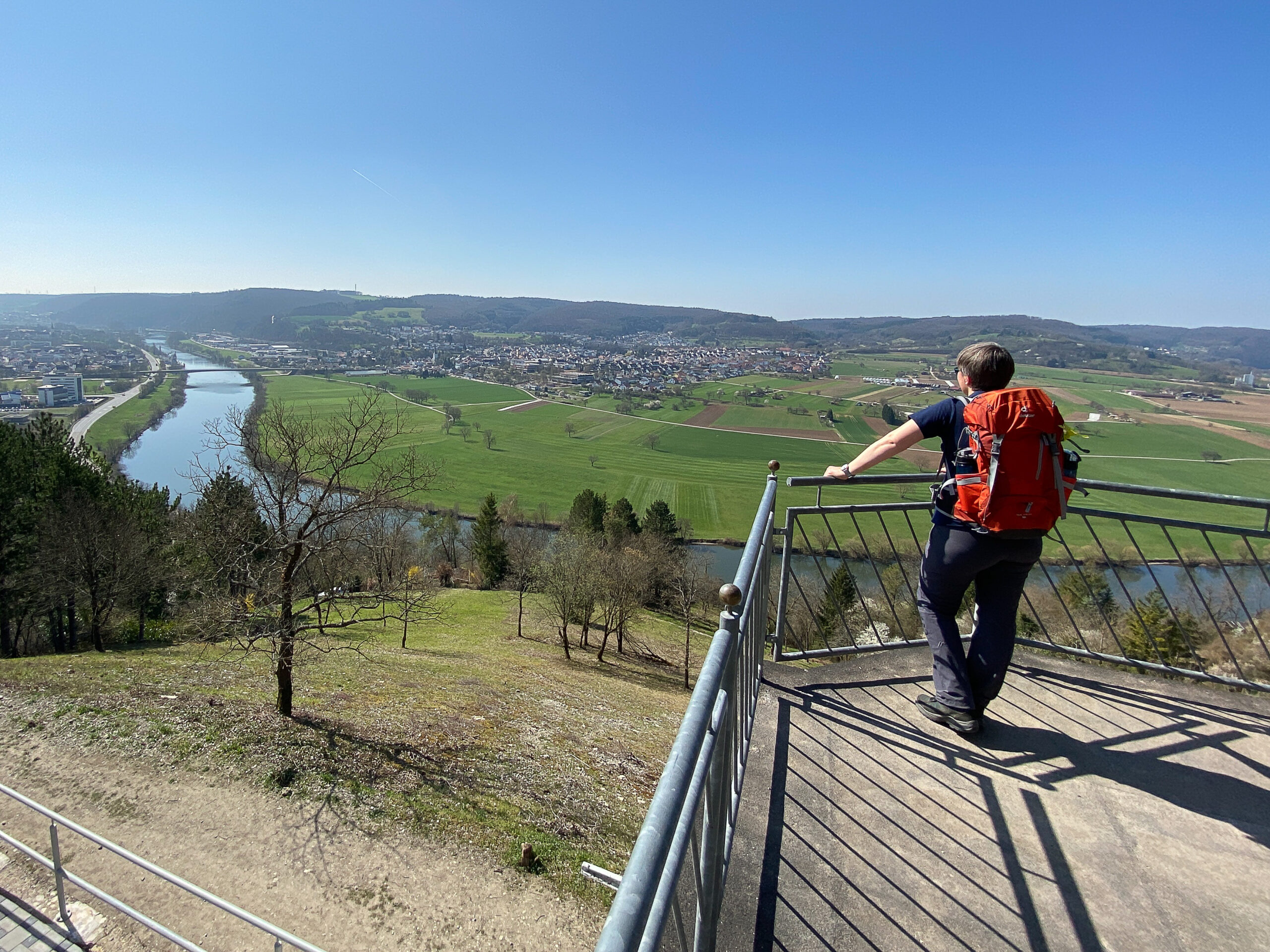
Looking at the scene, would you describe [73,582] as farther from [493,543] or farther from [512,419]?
[512,419]

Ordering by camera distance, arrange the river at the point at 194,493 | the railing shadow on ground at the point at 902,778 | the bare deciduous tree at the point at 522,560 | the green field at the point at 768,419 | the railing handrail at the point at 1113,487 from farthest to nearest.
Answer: the green field at the point at 768,419
the bare deciduous tree at the point at 522,560
the river at the point at 194,493
the railing handrail at the point at 1113,487
the railing shadow on ground at the point at 902,778

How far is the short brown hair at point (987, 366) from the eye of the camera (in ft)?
9.85

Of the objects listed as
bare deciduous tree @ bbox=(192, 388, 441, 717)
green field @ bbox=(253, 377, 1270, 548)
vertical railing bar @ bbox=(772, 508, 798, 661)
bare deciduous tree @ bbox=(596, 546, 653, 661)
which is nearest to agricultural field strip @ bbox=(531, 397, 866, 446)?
green field @ bbox=(253, 377, 1270, 548)

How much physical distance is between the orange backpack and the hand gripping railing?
1.00 m

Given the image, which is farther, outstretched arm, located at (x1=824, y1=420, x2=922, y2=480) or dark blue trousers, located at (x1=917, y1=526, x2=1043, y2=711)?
outstretched arm, located at (x1=824, y1=420, x2=922, y2=480)

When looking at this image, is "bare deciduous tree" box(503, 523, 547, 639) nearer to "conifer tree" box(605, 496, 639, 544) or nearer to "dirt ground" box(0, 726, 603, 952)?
"conifer tree" box(605, 496, 639, 544)

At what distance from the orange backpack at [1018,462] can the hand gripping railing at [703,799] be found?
100 cm

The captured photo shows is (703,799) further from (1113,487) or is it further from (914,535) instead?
(1113,487)

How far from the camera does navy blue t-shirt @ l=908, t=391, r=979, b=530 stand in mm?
3047

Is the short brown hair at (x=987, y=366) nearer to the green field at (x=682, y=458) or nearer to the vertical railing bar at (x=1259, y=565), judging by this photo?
the vertical railing bar at (x=1259, y=565)

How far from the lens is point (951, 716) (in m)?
3.30

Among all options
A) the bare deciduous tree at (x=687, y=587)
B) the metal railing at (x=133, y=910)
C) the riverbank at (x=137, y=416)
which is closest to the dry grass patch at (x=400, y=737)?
the metal railing at (x=133, y=910)

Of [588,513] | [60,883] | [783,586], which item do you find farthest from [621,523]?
[783,586]

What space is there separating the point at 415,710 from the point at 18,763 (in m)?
6.31
